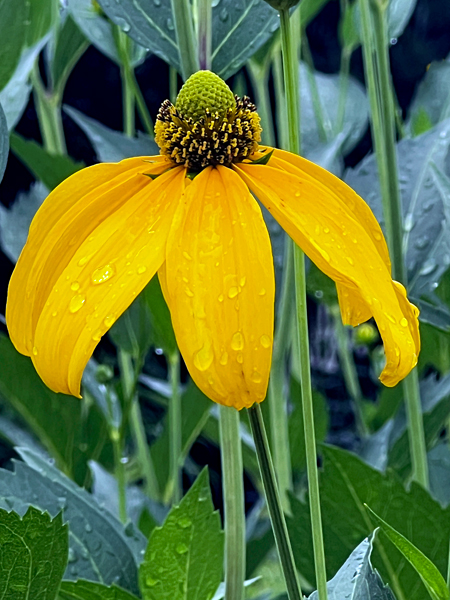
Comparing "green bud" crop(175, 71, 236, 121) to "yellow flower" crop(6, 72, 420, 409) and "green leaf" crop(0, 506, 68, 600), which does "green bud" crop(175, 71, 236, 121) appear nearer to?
"yellow flower" crop(6, 72, 420, 409)

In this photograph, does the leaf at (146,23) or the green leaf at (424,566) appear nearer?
the green leaf at (424,566)

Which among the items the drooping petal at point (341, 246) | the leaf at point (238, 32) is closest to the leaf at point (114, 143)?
the leaf at point (238, 32)

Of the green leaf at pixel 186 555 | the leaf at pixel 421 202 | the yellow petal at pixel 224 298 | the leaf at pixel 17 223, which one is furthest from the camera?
the leaf at pixel 17 223

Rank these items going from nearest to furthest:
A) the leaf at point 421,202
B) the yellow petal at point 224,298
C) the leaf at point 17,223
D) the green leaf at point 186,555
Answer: the yellow petal at point 224,298, the green leaf at point 186,555, the leaf at point 421,202, the leaf at point 17,223

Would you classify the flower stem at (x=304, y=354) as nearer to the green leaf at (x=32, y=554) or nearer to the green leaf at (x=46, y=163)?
the green leaf at (x=32, y=554)

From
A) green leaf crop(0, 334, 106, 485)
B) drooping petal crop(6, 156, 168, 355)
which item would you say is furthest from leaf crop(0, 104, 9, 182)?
green leaf crop(0, 334, 106, 485)

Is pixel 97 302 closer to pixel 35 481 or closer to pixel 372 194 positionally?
pixel 35 481
